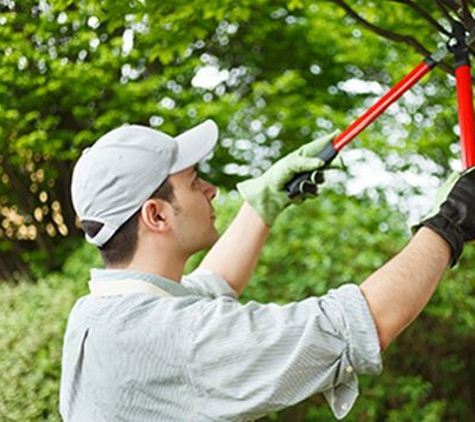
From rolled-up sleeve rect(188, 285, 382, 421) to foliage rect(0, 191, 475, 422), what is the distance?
3718 mm

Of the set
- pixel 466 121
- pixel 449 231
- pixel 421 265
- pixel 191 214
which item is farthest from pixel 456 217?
pixel 191 214

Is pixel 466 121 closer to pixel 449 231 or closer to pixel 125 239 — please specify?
pixel 449 231

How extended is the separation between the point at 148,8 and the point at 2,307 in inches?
109

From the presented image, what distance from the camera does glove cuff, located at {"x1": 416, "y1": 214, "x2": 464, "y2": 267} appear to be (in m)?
2.03

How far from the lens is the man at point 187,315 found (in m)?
1.93

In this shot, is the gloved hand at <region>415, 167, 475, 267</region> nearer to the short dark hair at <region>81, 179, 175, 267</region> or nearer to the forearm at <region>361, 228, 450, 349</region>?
the forearm at <region>361, 228, 450, 349</region>

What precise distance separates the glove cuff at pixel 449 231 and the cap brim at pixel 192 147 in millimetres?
566

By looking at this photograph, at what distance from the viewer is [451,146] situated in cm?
869

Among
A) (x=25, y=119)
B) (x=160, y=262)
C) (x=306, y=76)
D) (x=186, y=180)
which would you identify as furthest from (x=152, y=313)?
(x=306, y=76)

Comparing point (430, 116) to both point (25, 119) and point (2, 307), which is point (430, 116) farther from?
point (2, 307)

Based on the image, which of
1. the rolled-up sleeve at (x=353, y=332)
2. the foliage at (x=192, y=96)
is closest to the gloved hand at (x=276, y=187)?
the rolled-up sleeve at (x=353, y=332)

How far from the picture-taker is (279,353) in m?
1.93

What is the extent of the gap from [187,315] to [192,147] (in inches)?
19.3

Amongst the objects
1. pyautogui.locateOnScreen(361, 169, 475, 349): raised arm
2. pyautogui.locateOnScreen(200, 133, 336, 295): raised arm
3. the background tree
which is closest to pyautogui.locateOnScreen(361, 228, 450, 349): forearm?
pyautogui.locateOnScreen(361, 169, 475, 349): raised arm
